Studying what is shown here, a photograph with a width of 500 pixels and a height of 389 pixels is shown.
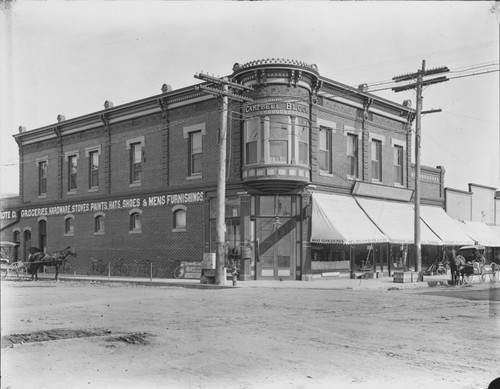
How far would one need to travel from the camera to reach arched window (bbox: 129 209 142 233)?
30059 millimetres

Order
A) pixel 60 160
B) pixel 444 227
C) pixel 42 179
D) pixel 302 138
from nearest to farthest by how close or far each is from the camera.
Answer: pixel 302 138
pixel 444 227
pixel 60 160
pixel 42 179

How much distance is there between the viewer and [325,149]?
27.1 metres

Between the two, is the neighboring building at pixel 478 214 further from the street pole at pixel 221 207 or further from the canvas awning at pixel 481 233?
the street pole at pixel 221 207

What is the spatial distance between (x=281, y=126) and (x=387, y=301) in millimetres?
10220

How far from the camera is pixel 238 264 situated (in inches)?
998

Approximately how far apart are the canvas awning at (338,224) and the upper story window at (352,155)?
6.93 ft

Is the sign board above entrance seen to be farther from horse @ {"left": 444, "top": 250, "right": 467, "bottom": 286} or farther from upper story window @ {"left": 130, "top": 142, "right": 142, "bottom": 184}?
horse @ {"left": 444, "top": 250, "right": 467, "bottom": 286}

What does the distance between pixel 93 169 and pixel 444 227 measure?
20.2 metres

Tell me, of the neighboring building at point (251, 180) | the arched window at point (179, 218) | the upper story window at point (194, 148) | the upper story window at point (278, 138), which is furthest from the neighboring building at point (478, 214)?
the arched window at point (179, 218)

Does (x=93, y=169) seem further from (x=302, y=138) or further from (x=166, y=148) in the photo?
(x=302, y=138)

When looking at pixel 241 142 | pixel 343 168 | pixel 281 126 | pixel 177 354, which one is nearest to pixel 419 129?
pixel 343 168

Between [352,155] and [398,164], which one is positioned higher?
[352,155]

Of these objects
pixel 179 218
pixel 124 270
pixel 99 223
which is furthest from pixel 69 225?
pixel 179 218

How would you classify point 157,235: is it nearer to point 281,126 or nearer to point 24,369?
point 281,126
